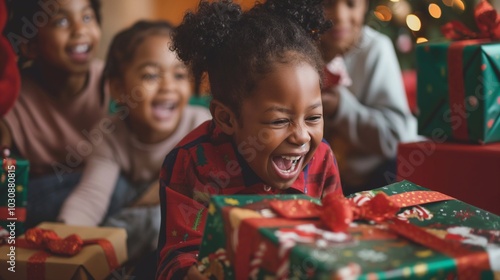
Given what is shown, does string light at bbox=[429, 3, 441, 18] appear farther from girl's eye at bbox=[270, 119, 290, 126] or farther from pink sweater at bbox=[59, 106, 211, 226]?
girl's eye at bbox=[270, 119, 290, 126]

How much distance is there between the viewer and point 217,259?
32.6 inches

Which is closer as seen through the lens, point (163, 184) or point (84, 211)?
point (163, 184)

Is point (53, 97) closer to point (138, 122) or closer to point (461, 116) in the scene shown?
point (138, 122)

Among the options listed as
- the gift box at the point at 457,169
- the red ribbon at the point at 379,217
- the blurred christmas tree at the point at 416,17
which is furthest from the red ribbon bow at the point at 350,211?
the blurred christmas tree at the point at 416,17

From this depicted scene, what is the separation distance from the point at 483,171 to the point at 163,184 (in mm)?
636

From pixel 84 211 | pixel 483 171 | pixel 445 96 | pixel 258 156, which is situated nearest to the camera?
pixel 258 156

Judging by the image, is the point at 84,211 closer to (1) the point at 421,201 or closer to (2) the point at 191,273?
(2) the point at 191,273

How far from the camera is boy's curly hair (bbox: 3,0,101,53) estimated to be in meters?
1.63

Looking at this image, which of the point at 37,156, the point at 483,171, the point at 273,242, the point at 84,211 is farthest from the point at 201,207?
the point at 37,156

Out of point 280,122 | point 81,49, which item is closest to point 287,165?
point 280,122

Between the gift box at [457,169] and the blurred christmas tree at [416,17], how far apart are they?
675mm

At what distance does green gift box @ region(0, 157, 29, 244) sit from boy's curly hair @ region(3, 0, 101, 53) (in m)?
0.46

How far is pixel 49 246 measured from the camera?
3.97 feet

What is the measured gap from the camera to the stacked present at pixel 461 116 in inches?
48.4
